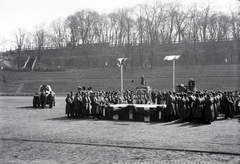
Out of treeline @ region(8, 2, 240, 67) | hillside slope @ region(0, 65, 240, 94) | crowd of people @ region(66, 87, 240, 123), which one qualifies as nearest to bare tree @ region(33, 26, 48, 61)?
treeline @ region(8, 2, 240, 67)

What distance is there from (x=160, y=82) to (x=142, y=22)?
77.0ft

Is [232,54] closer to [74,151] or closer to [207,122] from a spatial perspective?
[207,122]

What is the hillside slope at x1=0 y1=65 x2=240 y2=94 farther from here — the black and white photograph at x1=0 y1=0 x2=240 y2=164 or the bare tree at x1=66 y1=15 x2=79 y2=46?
the bare tree at x1=66 y1=15 x2=79 y2=46

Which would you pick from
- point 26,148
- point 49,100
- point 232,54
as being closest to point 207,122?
point 26,148

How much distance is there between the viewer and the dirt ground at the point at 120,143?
887cm

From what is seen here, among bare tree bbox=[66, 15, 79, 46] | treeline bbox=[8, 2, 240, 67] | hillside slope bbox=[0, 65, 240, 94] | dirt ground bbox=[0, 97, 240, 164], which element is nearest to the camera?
dirt ground bbox=[0, 97, 240, 164]

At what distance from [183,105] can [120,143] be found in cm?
637

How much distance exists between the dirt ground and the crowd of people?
2.94 feet

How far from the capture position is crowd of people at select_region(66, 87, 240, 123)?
1576 cm

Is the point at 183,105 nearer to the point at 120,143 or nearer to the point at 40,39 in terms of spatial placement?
the point at 120,143

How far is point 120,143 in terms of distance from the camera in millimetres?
10977

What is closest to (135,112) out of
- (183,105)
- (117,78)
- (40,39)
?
(183,105)

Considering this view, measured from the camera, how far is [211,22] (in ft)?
205

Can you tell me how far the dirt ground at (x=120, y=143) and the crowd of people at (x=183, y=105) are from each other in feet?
2.94
